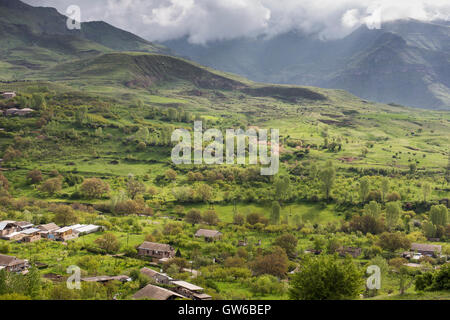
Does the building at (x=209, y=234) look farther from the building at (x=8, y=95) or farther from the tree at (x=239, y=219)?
the building at (x=8, y=95)

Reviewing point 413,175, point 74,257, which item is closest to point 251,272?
point 74,257

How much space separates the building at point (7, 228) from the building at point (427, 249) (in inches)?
2830

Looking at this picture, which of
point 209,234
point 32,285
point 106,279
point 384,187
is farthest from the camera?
point 384,187

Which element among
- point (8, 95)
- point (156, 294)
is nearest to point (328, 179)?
point (156, 294)

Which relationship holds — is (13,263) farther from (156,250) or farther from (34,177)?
(34,177)

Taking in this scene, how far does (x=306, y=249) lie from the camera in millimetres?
62906

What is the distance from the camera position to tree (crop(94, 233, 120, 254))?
5784 centimetres

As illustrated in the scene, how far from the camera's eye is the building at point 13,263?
152 feet

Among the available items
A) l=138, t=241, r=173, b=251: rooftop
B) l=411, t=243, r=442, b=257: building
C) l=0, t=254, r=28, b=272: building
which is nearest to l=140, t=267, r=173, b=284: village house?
l=138, t=241, r=173, b=251: rooftop

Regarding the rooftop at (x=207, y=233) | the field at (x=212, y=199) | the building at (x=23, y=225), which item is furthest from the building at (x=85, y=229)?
the rooftop at (x=207, y=233)

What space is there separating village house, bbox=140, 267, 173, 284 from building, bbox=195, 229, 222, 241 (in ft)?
64.7

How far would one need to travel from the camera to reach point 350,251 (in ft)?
202

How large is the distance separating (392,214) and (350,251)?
733 inches
